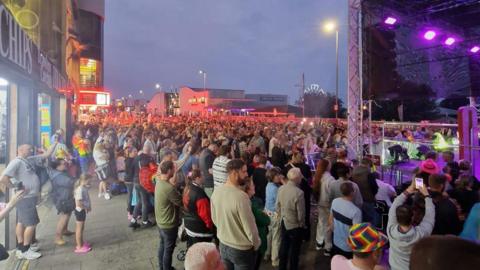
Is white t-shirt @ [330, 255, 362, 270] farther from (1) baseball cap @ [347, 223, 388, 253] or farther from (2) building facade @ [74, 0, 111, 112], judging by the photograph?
(2) building facade @ [74, 0, 111, 112]

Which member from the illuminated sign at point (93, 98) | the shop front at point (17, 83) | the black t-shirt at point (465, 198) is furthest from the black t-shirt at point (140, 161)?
the illuminated sign at point (93, 98)

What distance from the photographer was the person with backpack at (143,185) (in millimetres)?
7098

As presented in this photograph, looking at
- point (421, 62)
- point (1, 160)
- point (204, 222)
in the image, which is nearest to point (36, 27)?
point (1, 160)

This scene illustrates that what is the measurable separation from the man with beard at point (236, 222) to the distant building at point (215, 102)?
131ft

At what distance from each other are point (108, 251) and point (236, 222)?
3675mm

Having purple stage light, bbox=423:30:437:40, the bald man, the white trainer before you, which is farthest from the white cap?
purple stage light, bbox=423:30:437:40

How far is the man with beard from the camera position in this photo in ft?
11.6

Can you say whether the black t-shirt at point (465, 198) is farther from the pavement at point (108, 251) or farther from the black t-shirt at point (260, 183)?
the black t-shirt at point (260, 183)

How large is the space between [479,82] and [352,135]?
17.8 ft

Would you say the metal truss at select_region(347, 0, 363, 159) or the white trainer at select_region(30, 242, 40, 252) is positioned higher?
the metal truss at select_region(347, 0, 363, 159)

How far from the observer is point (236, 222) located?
3.61 m

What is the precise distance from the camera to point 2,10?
177 inches

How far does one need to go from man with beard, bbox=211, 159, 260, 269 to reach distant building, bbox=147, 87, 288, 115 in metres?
39.9

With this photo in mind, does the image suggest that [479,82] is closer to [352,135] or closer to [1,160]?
[352,135]
